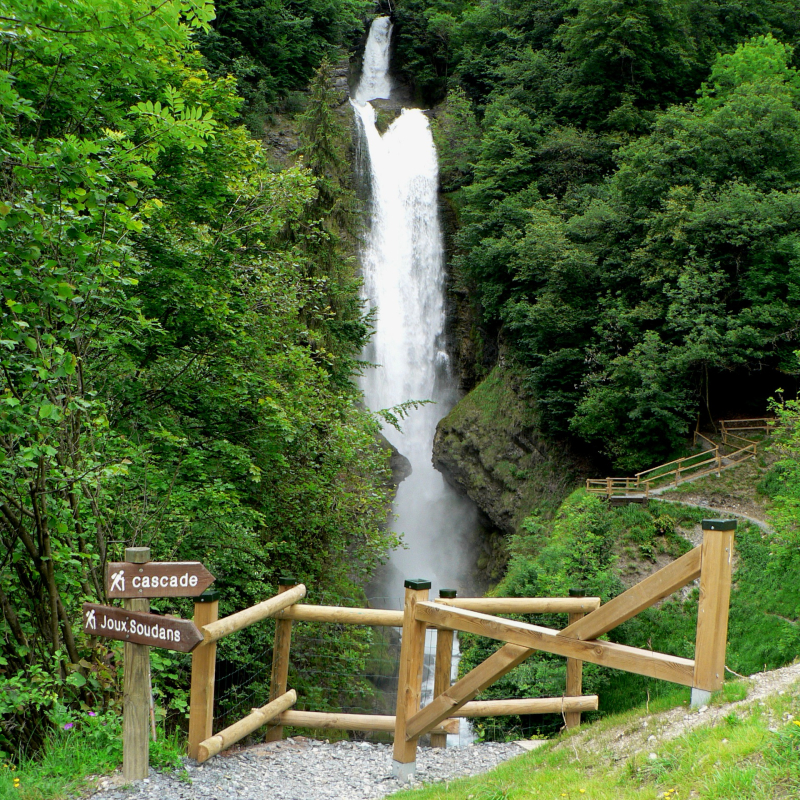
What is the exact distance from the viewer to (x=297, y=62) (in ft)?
120

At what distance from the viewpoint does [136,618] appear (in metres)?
4.09

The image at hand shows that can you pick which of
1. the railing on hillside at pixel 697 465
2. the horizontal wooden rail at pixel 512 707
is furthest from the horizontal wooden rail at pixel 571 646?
the railing on hillside at pixel 697 465

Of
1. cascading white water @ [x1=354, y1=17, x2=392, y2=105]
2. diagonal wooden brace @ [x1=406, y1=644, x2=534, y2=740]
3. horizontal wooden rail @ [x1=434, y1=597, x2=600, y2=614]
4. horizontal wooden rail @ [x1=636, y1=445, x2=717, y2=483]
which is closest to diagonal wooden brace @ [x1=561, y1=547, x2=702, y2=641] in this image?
diagonal wooden brace @ [x1=406, y1=644, x2=534, y2=740]

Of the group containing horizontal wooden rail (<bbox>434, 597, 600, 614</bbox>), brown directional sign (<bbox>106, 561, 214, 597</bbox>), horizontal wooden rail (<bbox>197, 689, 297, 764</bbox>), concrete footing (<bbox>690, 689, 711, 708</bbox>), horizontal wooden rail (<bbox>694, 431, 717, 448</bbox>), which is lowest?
horizontal wooden rail (<bbox>197, 689, 297, 764</bbox>)

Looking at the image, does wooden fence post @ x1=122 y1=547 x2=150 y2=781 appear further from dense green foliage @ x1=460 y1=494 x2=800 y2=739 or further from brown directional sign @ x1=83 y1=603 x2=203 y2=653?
dense green foliage @ x1=460 y1=494 x2=800 y2=739

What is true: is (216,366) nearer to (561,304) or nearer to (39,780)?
(39,780)

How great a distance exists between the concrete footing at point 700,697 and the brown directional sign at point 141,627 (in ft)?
8.57

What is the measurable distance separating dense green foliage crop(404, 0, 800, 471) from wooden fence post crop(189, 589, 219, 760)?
63.8 feet

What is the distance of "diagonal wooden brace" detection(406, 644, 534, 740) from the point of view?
431 cm

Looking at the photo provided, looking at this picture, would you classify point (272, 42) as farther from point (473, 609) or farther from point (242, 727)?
point (242, 727)

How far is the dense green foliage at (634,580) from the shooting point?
42.2 feet

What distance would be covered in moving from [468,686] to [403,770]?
94 centimetres

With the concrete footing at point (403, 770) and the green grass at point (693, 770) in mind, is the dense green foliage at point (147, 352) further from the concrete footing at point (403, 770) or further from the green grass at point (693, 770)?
the green grass at point (693, 770)

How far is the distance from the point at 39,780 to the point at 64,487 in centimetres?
160
